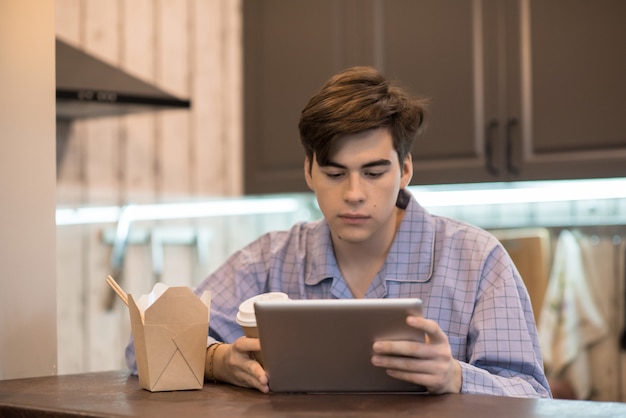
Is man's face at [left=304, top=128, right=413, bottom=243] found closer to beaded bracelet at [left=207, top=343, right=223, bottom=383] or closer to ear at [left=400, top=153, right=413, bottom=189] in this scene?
ear at [left=400, top=153, right=413, bottom=189]

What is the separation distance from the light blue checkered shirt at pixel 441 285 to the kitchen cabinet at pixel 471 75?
110 cm

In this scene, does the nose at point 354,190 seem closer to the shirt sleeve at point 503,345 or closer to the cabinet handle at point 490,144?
the shirt sleeve at point 503,345

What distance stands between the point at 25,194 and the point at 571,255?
1.95 meters

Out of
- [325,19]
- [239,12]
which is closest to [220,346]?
[325,19]

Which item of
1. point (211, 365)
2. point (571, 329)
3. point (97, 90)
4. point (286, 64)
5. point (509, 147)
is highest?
point (286, 64)

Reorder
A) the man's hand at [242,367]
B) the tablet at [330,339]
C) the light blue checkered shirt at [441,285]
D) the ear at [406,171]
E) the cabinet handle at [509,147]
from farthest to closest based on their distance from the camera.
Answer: the cabinet handle at [509,147], the ear at [406,171], the light blue checkered shirt at [441,285], the man's hand at [242,367], the tablet at [330,339]

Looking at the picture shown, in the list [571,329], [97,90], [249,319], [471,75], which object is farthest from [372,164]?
[571,329]

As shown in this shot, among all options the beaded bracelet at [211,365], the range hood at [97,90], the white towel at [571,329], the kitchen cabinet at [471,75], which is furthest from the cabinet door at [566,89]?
the beaded bracelet at [211,365]

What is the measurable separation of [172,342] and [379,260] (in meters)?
0.55

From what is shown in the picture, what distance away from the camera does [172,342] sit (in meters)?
1.57

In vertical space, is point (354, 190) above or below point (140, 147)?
below

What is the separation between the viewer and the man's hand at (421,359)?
1.37m

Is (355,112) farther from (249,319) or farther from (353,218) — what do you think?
(249,319)

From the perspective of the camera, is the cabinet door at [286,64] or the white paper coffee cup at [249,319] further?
the cabinet door at [286,64]
